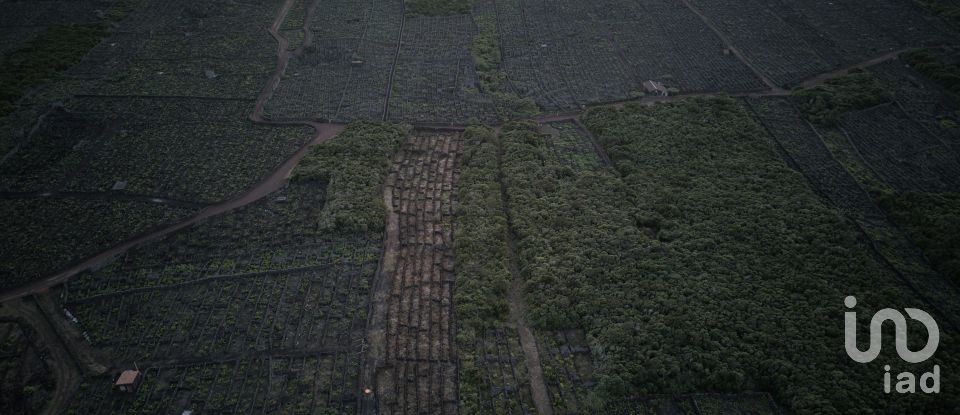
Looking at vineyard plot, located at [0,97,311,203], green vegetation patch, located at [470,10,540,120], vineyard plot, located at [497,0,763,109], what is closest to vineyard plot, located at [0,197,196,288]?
vineyard plot, located at [0,97,311,203]

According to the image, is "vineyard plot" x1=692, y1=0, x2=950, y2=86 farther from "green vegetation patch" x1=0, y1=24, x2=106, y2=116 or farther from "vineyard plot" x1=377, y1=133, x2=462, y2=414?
"green vegetation patch" x1=0, y1=24, x2=106, y2=116

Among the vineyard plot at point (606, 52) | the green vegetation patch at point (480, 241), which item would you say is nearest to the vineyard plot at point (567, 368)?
the green vegetation patch at point (480, 241)

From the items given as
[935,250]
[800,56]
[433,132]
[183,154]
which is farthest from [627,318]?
[800,56]

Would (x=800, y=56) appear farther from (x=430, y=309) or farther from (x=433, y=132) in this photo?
(x=430, y=309)

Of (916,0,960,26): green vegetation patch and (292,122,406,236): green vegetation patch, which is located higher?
(916,0,960,26): green vegetation patch

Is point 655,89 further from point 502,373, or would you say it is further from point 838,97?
point 502,373

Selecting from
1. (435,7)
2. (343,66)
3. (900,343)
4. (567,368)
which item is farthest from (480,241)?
(435,7)
